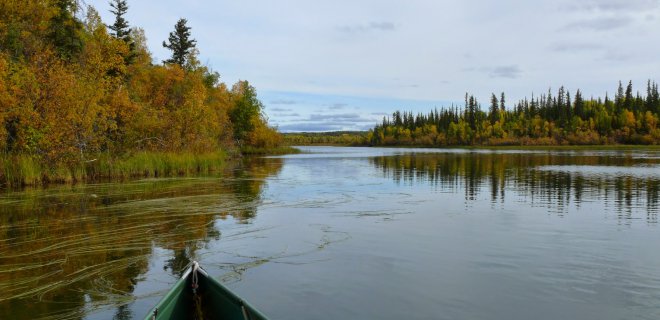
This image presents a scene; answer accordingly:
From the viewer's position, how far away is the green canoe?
573 cm

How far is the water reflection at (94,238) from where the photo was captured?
890 cm

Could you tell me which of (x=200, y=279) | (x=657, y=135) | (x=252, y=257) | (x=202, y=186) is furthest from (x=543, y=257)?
(x=657, y=135)

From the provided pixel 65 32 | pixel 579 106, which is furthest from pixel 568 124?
pixel 65 32

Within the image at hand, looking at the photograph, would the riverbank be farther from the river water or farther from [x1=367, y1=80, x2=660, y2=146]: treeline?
[x1=367, y1=80, x2=660, y2=146]: treeline

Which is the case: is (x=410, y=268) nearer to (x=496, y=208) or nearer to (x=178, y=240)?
(x=178, y=240)

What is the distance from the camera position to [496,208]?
65.4 ft

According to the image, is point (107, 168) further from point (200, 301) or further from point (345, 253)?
point (200, 301)

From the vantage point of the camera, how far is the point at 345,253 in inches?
487

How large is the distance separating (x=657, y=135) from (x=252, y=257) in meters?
151

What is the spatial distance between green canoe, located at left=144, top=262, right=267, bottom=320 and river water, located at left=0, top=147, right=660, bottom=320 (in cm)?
195

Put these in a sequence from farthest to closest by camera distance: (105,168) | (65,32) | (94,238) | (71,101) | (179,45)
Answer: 1. (179,45)
2. (65,32)
3. (105,168)
4. (71,101)
5. (94,238)

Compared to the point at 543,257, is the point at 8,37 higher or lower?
higher

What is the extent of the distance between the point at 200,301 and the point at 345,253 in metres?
6.34

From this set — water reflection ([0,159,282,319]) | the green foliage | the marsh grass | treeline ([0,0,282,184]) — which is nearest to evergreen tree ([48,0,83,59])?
treeline ([0,0,282,184])
